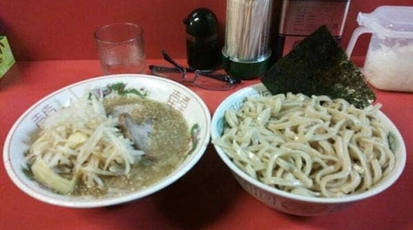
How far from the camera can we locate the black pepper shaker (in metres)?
1.10

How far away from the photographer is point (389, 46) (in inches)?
40.3

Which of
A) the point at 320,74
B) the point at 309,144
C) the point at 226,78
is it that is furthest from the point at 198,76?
the point at 309,144

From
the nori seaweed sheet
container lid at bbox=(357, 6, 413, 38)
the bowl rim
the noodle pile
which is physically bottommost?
the noodle pile

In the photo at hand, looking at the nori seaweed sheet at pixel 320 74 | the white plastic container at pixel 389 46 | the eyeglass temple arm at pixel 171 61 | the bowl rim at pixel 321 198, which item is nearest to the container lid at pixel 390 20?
the white plastic container at pixel 389 46

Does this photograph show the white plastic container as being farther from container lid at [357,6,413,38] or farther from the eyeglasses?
the eyeglasses

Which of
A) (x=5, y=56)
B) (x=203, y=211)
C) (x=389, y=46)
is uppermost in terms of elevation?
(x=389, y=46)

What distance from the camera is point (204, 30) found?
1.10 m

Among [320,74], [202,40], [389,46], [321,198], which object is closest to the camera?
[321,198]

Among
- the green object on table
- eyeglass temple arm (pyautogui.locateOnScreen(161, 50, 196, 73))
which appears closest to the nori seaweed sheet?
eyeglass temple arm (pyautogui.locateOnScreen(161, 50, 196, 73))

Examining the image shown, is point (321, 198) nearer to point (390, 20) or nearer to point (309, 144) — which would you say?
point (309, 144)

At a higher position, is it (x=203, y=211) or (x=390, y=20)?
(x=390, y=20)

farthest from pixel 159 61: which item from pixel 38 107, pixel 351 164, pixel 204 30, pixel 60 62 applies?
pixel 351 164

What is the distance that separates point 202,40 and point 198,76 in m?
0.13

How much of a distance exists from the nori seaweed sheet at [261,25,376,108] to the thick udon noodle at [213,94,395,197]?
39 mm
